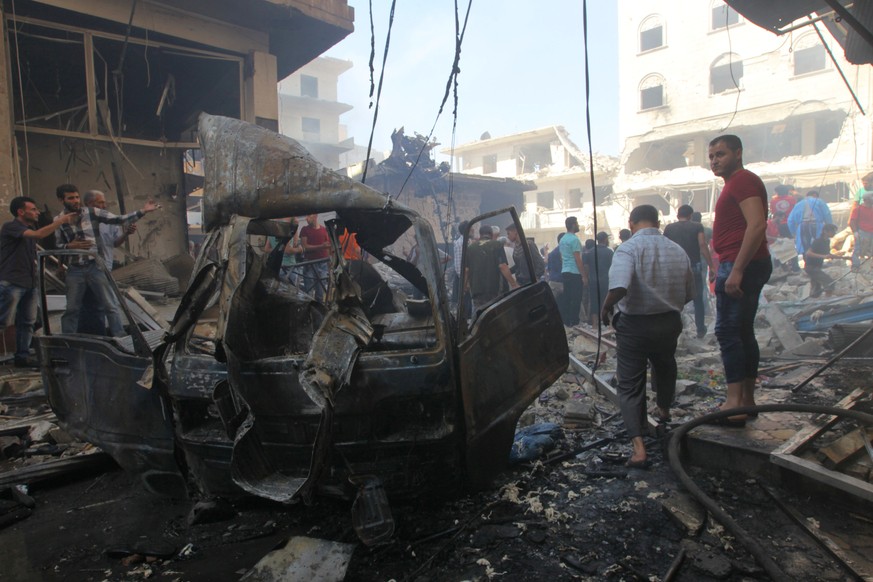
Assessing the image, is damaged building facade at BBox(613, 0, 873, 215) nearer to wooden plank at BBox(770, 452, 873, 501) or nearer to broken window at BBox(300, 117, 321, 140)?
wooden plank at BBox(770, 452, 873, 501)

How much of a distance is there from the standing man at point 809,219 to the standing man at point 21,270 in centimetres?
1320

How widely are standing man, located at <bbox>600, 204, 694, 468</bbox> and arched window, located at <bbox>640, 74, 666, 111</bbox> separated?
3597 cm

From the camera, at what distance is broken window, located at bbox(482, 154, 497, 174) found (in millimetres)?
39750

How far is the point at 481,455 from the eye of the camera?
2682mm

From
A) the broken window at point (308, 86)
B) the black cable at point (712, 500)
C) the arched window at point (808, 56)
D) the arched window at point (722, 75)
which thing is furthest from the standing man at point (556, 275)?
the broken window at point (308, 86)

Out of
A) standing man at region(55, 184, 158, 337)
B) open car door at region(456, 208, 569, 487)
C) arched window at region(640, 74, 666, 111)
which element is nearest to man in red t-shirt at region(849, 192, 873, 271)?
open car door at region(456, 208, 569, 487)

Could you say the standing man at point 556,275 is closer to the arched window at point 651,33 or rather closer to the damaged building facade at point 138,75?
the damaged building facade at point 138,75

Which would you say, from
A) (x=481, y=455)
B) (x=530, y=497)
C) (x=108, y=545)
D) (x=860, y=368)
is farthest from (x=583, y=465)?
(x=860, y=368)

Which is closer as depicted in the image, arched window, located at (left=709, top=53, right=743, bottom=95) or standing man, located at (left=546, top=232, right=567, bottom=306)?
standing man, located at (left=546, top=232, right=567, bottom=306)

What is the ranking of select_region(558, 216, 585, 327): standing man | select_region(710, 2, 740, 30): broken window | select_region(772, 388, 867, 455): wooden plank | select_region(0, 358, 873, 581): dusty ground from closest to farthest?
select_region(0, 358, 873, 581): dusty ground
select_region(772, 388, 867, 455): wooden plank
select_region(558, 216, 585, 327): standing man
select_region(710, 2, 740, 30): broken window

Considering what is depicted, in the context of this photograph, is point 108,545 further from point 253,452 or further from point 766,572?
point 766,572

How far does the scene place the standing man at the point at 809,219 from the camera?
1039cm

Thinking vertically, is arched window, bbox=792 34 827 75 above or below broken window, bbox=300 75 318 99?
below

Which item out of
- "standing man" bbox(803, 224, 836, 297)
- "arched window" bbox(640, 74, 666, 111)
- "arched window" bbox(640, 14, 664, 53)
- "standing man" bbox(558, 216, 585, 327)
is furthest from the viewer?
"arched window" bbox(640, 74, 666, 111)
